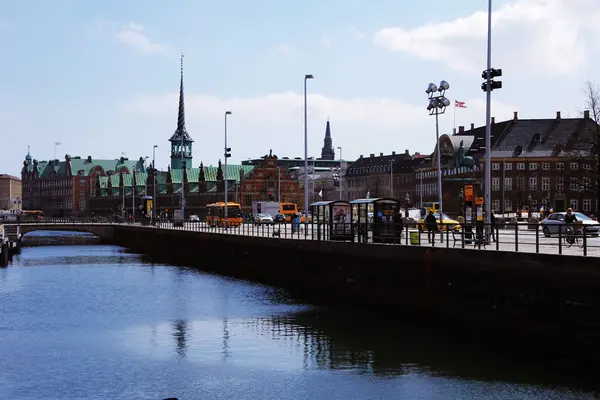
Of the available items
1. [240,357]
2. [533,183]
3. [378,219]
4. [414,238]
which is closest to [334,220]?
[378,219]

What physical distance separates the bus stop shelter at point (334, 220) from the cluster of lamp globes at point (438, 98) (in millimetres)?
9567

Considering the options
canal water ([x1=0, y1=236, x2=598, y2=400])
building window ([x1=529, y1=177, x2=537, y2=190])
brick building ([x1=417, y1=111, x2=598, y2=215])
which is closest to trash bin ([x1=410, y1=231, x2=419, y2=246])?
canal water ([x1=0, y1=236, x2=598, y2=400])

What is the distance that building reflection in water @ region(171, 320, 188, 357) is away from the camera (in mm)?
32728

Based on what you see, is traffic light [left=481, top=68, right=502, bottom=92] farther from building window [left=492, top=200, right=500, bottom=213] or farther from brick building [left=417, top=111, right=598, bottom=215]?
building window [left=492, top=200, right=500, bottom=213]

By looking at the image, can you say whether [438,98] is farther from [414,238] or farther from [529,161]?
[529,161]

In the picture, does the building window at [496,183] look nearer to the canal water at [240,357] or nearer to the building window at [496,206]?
the building window at [496,206]

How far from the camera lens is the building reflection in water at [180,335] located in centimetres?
3273

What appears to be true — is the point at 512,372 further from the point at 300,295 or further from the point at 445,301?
the point at 300,295

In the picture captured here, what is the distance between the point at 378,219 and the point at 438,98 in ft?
43.0

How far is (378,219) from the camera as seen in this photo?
49000 millimetres

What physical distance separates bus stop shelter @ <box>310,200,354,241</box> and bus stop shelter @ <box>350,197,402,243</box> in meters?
0.62

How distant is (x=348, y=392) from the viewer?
2612cm

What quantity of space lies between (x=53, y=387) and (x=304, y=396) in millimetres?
7565

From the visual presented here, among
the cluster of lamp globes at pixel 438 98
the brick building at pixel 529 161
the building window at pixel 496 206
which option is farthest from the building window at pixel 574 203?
the cluster of lamp globes at pixel 438 98
